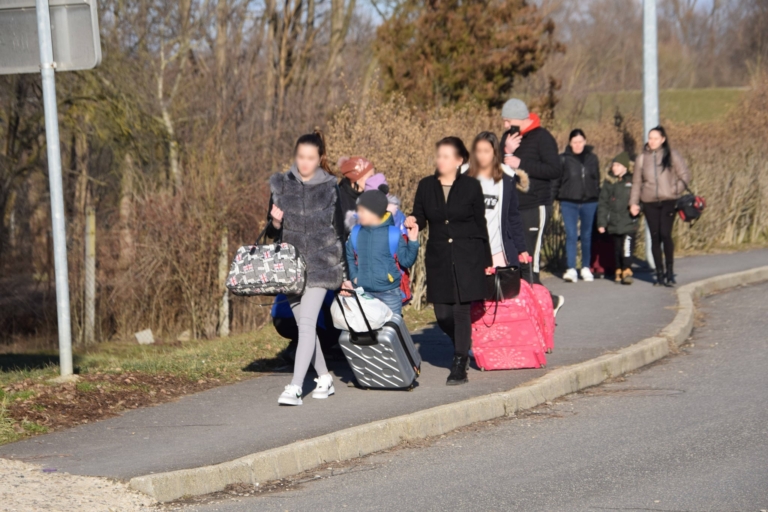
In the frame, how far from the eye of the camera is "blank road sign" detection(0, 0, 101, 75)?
309 inches

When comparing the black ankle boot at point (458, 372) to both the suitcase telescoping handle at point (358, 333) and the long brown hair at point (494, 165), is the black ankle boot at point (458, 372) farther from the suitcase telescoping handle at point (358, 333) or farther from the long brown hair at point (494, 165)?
the long brown hair at point (494, 165)

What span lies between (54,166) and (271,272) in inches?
84.9

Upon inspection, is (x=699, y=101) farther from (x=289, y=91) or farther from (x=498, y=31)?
(x=289, y=91)

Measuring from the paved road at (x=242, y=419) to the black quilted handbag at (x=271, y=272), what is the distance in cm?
85

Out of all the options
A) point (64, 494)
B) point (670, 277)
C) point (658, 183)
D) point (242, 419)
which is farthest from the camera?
point (670, 277)

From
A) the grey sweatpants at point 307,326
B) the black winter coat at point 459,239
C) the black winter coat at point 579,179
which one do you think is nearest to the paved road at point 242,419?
the grey sweatpants at point 307,326

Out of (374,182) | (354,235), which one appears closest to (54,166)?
(354,235)

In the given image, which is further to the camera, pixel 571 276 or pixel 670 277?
pixel 571 276

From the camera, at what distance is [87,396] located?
7.38 metres

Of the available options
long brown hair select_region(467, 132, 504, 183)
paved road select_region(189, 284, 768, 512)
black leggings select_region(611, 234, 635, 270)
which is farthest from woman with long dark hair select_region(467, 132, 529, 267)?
black leggings select_region(611, 234, 635, 270)

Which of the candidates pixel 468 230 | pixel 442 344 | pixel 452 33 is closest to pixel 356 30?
pixel 452 33

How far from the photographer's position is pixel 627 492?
5176mm

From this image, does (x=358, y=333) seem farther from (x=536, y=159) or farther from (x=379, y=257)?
(x=536, y=159)

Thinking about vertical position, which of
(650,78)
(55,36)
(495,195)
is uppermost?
(650,78)
